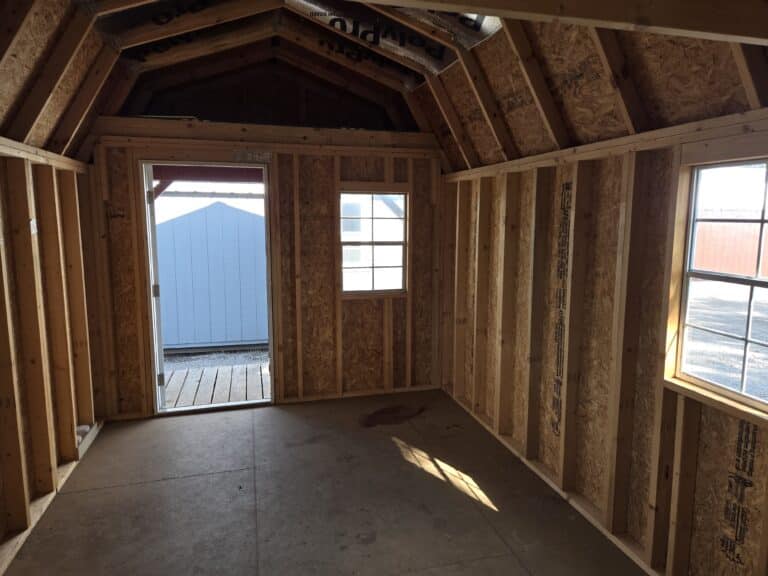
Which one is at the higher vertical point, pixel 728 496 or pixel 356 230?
pixel 356 230

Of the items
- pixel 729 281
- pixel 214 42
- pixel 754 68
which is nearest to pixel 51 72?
pixel 214 42

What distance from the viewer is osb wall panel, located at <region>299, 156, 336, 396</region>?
4910 mm

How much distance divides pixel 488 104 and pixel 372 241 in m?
1.96

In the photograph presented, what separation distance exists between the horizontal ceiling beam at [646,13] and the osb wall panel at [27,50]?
92.1 inches

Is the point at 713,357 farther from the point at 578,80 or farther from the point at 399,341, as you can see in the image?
the point at 399,341

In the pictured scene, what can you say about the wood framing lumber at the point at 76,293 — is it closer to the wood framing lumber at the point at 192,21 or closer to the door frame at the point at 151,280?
the door frame at the point at 151,280

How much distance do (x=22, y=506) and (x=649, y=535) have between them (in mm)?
3660

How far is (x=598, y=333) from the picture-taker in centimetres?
316

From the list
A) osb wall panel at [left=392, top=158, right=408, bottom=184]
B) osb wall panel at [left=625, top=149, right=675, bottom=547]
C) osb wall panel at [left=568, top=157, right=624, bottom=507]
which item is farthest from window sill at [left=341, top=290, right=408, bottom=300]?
osb wall panel at [left=625, top=149, right=675, bottom=547]

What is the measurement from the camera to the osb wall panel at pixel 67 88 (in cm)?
327

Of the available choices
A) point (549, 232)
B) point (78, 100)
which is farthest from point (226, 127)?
point (549, 232)

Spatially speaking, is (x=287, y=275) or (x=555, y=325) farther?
(x=287, y=275)

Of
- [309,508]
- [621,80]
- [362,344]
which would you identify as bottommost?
[309,508]

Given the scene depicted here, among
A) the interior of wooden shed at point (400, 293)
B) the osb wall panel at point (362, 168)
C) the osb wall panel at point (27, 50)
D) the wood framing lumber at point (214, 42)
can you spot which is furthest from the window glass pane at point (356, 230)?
the osb wall panel at point (27, 50)
